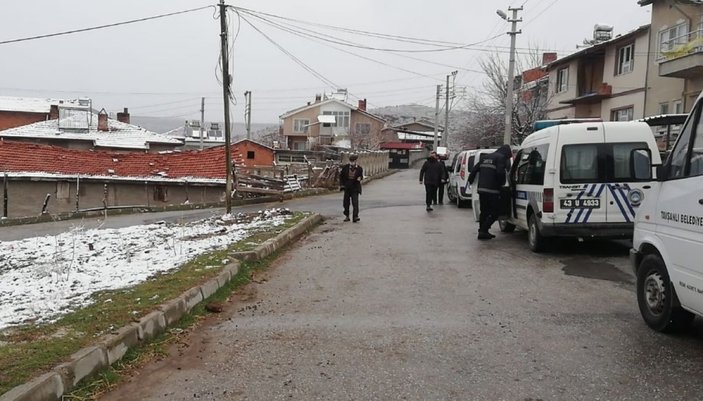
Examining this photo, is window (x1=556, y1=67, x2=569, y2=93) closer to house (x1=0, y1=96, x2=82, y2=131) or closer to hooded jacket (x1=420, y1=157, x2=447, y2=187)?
hooded jacket (x1=420, y1=157, x2=447, y2=187)

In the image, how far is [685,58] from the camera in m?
22.1

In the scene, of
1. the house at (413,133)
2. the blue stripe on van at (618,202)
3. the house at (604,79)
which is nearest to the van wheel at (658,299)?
the blue stripe on van at (618,202)

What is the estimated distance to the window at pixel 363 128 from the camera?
251 ft

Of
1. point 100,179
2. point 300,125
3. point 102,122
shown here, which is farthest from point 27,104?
point 100,179

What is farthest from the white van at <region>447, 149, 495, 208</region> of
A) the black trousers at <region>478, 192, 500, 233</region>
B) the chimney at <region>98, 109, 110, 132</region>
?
the chimney at <region>98, 109, 110, 132</region>

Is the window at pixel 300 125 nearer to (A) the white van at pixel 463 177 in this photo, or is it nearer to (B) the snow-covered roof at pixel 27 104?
(B) the snow-covered roof at pixel 27 104

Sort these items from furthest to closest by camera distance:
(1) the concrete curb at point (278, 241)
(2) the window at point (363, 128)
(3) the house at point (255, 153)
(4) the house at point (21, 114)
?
(2) the window at point (363, 128)
(4) the house at point (21, 114)
(3) the house at point (255, 153)
(1) the concrete curb at point (278, 241)

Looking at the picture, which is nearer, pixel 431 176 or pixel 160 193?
pixel 431 176

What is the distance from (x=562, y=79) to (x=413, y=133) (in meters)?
48.2

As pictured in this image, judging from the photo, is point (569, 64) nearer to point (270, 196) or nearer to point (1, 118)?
point (270, 196)

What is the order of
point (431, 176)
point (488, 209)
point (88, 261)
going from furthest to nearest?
point (431, 176)
point (488, 209)
point (88, 261)

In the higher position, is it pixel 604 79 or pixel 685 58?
pixel 604 79

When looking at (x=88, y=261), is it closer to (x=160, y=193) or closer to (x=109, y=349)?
(x=109, y=349)

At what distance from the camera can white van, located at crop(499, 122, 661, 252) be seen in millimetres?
9266
